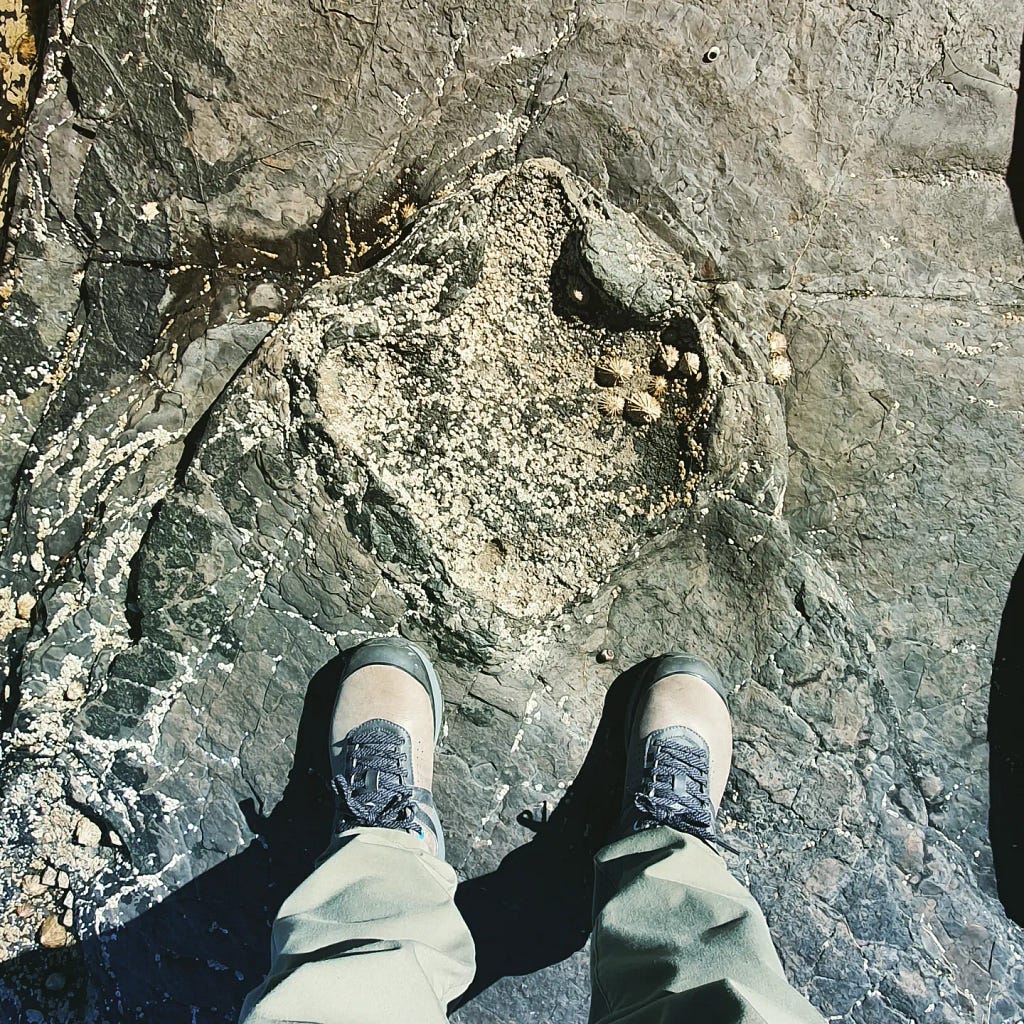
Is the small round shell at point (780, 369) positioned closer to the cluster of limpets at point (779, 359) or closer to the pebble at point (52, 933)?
the cluster of limpets at point (779, 359)

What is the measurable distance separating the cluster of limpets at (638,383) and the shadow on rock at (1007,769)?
3.51 feet

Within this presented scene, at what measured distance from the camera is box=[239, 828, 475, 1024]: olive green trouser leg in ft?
4.24

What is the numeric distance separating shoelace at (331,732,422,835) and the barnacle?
1031mm

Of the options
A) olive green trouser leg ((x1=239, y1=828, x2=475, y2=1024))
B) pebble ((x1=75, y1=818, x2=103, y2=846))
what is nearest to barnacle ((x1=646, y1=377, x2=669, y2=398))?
olive green trouser leg ((x1=239, y1=828, x2=475, y2=1024))

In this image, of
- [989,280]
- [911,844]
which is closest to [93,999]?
[911,844]

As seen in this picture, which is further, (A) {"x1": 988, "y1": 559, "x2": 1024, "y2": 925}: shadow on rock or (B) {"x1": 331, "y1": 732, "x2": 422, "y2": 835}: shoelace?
(A) {"x1": 988, "y1": 559, "x2": 1024, "y2": 925}: shadow on rock

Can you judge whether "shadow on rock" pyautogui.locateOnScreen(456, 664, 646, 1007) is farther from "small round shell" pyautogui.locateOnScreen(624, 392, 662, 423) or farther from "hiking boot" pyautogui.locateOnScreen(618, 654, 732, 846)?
"small round shell" pyautogui.locateOnScreen(624, 392, 662, 423)

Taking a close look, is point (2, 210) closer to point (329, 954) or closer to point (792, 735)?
point (329, 954)

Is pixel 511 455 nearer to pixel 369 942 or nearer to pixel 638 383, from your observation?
pixel 638 383

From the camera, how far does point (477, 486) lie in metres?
1.82

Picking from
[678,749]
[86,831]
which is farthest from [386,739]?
[86,831]

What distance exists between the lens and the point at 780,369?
6.09 feet

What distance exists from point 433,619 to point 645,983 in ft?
2.83

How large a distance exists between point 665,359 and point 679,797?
1.03m
